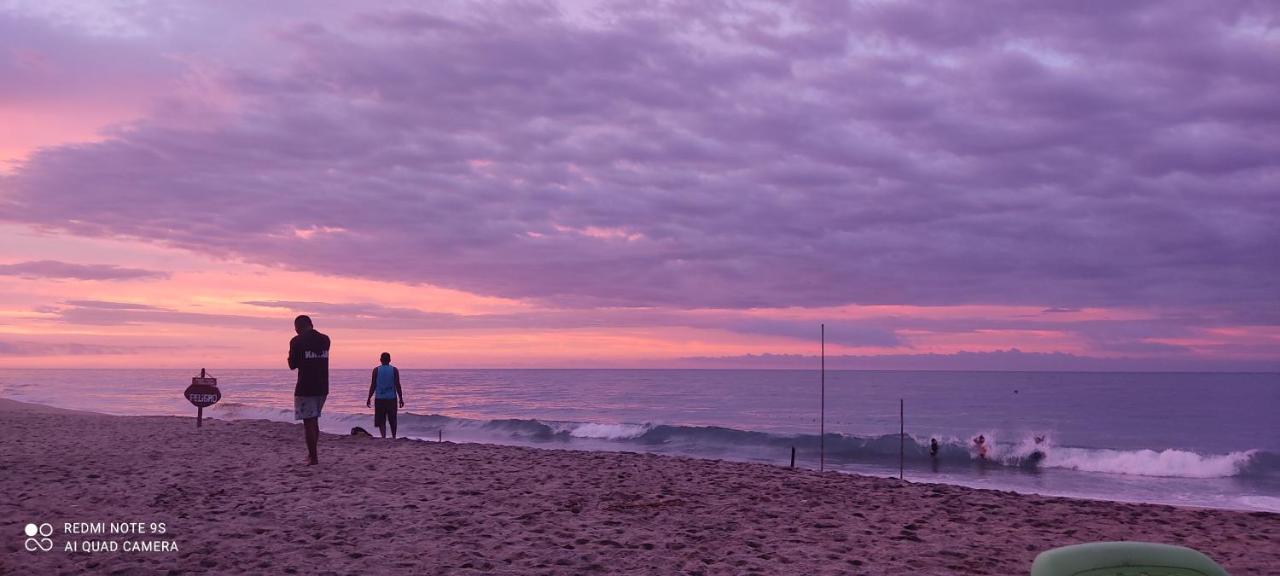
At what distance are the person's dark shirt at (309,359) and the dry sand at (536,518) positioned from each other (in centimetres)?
122

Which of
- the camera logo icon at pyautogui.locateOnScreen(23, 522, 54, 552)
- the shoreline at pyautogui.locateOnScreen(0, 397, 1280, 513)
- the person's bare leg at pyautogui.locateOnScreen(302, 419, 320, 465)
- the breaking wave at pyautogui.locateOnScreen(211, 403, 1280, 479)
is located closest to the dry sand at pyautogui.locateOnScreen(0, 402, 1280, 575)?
the camera logo icon at pyautogui.locateOnScreen(23, 522, 54, 552)

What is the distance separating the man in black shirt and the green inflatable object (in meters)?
10.3

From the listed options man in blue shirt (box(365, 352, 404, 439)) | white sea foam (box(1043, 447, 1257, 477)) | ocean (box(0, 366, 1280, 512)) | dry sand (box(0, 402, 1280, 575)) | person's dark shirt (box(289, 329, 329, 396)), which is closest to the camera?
dry sand (box(0, 402, 1280, 575))

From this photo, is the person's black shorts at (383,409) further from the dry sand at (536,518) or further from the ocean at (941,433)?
the dry sand at (536,518)

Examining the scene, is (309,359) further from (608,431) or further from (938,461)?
(608,431)

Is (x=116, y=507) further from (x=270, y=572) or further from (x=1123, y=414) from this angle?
(x=1123, y=414)

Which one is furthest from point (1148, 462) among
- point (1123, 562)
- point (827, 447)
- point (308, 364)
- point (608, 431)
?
point (1123, 562)

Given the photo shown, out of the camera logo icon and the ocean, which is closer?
the camera logo icon

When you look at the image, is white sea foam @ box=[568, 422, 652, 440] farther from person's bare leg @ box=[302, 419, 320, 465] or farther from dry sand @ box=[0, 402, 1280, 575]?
person's bare leg @ box=[302, 419, 320, 465]

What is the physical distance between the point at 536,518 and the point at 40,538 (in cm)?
457

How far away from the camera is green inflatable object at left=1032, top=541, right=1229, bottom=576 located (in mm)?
2795

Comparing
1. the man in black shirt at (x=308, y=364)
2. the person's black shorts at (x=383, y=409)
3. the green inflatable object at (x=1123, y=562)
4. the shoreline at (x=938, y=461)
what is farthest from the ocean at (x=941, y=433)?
the green inflatable object at (x=1123, y=562)

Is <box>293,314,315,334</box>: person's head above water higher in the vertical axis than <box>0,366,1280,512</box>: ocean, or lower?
higher

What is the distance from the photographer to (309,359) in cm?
1128
